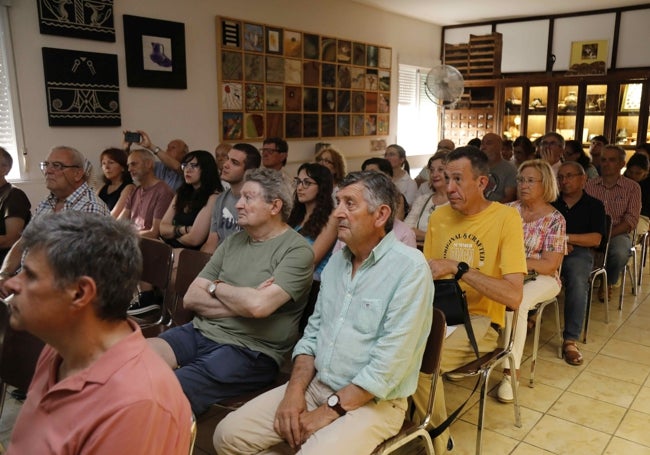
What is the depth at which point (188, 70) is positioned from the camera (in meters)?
4.93

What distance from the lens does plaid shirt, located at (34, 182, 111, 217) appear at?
8.91 feet

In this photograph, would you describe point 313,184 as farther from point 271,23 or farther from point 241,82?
point 271,23

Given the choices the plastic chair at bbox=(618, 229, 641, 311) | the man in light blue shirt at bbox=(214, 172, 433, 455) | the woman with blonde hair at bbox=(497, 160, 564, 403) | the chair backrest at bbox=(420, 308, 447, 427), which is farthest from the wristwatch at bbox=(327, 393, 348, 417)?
the plastic chair at bbox=(618, 229, 641, 311)

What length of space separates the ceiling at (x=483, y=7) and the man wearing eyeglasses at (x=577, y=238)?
4.30 m

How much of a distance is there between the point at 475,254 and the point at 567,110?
6.13 m

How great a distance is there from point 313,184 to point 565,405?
1.79m

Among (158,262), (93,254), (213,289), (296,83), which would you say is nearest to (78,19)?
(296,83)

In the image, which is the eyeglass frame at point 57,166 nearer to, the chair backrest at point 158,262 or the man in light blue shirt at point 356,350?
the chair backrest at point 158,262

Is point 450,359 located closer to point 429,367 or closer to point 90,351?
point 429,367

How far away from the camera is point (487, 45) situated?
7824mm

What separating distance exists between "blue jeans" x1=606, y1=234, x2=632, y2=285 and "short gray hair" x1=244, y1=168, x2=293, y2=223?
314cm

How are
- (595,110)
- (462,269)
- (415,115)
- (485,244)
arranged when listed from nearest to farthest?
(462,269), (485,244), (595,110), (415,115)

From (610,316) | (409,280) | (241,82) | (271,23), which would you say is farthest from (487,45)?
(409,280)

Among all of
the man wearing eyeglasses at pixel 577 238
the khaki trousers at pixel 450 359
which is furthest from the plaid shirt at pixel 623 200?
the khaki trousers at pixel 450 359
